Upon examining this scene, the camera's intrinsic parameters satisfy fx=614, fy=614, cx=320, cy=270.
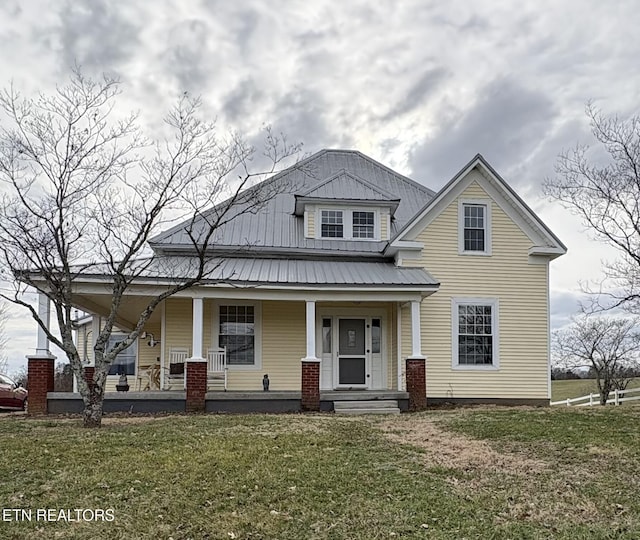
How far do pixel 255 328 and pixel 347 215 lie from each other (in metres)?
4.18

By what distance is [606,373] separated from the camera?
90.4ft

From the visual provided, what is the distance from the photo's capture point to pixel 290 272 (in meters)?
15.1

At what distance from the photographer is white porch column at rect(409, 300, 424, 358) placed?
1435 centimetres

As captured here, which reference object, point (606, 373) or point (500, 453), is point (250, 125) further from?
point (606, 373)

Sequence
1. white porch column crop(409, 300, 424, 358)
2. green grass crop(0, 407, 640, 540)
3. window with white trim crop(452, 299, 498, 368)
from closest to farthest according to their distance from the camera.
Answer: green grass crop(0, 407, 640, 540) < white porch column crop(409, 300, 424, 358) < window with white trim crop(452, 299, 498, 368)

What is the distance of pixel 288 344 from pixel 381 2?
846 centimetres

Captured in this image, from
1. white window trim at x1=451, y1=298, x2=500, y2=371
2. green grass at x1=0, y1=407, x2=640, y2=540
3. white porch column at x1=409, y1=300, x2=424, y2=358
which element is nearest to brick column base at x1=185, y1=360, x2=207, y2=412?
green grass at x1=0, y1=407, x2=640, y2=540

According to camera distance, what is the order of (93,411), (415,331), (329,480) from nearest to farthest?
(329,480)
(93,411)
(415,331)

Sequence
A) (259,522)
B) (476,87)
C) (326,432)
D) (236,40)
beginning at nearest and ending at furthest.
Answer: (259,522) < (326,432) < (236,40) < (476,87)

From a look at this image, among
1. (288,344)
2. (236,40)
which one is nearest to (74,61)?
(236,40)

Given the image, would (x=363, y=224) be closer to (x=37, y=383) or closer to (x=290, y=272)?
(x=290, y=272)

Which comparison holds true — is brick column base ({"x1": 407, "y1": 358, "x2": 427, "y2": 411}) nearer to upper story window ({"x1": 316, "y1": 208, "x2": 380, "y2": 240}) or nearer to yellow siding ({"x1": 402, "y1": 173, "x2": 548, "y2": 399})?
yellow siding ({"x1": 402, "y1": 173, "x2": 548, "y2": 399})

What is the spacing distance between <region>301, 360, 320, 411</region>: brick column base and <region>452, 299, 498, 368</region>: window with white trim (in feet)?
13.5

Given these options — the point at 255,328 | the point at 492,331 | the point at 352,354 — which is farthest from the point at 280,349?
the point at 492,331
